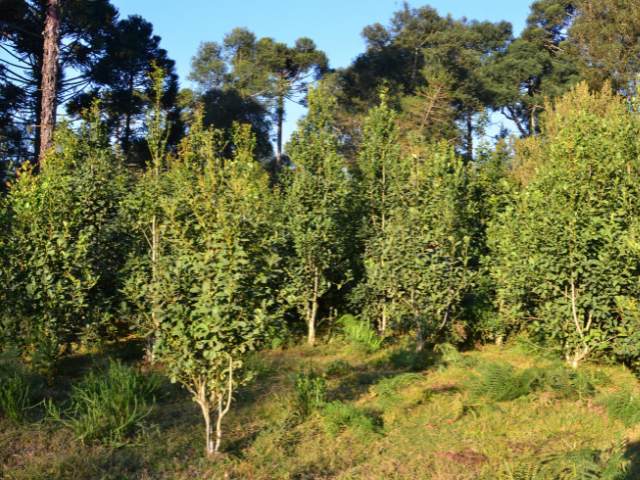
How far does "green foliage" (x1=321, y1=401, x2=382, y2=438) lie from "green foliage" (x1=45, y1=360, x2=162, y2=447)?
2.09 m

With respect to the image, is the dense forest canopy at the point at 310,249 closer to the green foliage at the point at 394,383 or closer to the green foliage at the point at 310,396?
the green foliage at the point at 310,396

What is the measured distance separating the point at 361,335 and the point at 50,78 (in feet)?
36.7

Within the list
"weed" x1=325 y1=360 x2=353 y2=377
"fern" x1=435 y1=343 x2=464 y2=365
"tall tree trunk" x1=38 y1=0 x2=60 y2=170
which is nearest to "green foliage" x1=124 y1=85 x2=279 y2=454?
"weed" x1=325 y1=360 x2=353 y2=377

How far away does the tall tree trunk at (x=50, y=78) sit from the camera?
45.9ft

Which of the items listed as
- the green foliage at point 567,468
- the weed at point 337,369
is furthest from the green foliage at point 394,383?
the green foliage at point 567,468

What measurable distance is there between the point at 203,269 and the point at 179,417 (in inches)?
93.6

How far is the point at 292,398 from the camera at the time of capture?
677 cm

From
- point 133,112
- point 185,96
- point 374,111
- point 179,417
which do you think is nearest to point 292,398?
point 179,417

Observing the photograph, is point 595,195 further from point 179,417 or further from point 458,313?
point 179,417

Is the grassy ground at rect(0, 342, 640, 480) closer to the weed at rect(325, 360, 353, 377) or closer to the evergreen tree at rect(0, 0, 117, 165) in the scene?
the weed at rect(325, 360, 353, 377)

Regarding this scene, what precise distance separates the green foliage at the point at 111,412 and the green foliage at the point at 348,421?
2094 mm

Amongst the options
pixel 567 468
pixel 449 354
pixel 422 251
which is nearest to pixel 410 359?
pixel 449 354

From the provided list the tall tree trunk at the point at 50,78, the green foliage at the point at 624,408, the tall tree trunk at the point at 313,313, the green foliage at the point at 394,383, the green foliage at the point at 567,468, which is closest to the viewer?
the green foliage at the point at 567,468

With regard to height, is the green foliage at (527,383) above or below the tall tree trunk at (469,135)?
below
